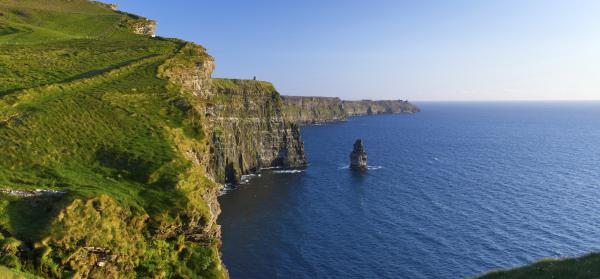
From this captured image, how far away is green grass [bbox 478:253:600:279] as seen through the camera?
26047 mm

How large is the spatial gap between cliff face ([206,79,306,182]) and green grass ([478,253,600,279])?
327ft

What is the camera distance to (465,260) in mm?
68000

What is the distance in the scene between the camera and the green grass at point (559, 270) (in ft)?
Answer: 85.5

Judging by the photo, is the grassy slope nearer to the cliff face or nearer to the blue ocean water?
the blue ocean water

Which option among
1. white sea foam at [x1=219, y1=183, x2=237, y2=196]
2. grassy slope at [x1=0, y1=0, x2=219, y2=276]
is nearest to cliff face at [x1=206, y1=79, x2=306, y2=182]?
white sea foam at [x1=219, y1=183, x2=237, y2=196]

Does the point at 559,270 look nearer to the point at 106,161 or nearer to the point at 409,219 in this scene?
the point at 106,161

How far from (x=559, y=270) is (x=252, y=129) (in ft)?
399

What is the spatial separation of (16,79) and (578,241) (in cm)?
9730

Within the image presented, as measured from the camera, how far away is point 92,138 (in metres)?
42.7

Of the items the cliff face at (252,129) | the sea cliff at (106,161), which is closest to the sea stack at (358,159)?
the cliff face at (252,129)

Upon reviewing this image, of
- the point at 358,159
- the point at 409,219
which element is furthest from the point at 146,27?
the point at 409,219

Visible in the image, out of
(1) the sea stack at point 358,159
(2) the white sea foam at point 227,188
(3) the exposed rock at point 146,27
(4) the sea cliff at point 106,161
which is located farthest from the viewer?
(1) the sea stack at point 358,159

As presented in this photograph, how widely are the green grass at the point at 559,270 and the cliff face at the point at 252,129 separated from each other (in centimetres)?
9965

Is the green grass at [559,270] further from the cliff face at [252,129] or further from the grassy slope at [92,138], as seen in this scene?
the cliff face at [252,129]
